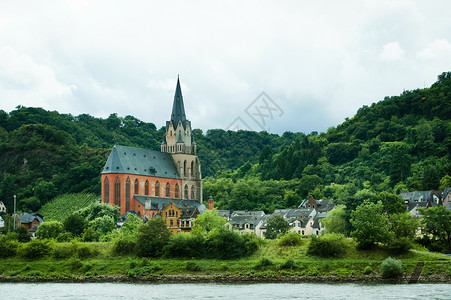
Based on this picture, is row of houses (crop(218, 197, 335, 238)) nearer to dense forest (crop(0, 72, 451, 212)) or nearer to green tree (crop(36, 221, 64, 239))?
dense forest (crop(0, 72, 451, 212))

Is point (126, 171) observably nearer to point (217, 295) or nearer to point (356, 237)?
Result: point (356, 237)

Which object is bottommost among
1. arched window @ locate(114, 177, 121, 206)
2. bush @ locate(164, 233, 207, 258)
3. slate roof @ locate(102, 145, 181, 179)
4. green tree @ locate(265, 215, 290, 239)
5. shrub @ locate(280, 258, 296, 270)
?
shrub @ locate(280, 258, 296, 270)

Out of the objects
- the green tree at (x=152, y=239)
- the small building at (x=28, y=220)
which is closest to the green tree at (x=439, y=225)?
the green tree at (x=152, y=239)

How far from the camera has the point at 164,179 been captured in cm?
14162

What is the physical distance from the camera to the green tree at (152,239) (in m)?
81.1

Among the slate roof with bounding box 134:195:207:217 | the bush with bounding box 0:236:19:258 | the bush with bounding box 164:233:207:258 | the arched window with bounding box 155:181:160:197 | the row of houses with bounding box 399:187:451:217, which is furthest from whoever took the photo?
the arched window with bounding box 155:181:160:197

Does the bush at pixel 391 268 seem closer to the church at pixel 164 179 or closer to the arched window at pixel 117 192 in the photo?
the church at pixel 164 179

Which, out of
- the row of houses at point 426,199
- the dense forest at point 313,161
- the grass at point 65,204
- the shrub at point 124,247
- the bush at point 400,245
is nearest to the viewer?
the bush at point 400,245

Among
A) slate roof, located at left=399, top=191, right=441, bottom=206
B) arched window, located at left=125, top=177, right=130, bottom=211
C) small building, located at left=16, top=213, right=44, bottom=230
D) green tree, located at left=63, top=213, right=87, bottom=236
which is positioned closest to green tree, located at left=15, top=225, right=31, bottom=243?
green tree, located at left=63, top=213, right=87, bottom=236

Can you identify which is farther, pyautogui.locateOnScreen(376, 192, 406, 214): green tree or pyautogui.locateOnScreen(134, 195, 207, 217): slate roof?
pyautogui.locateOnScreen(134, 195, 207, 217): slate roof

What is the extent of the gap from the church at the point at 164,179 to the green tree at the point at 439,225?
1997 inches

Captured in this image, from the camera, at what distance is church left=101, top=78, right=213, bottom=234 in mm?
128875

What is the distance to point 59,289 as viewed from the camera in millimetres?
67125

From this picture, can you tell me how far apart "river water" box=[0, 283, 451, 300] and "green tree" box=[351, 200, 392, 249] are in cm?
1026
